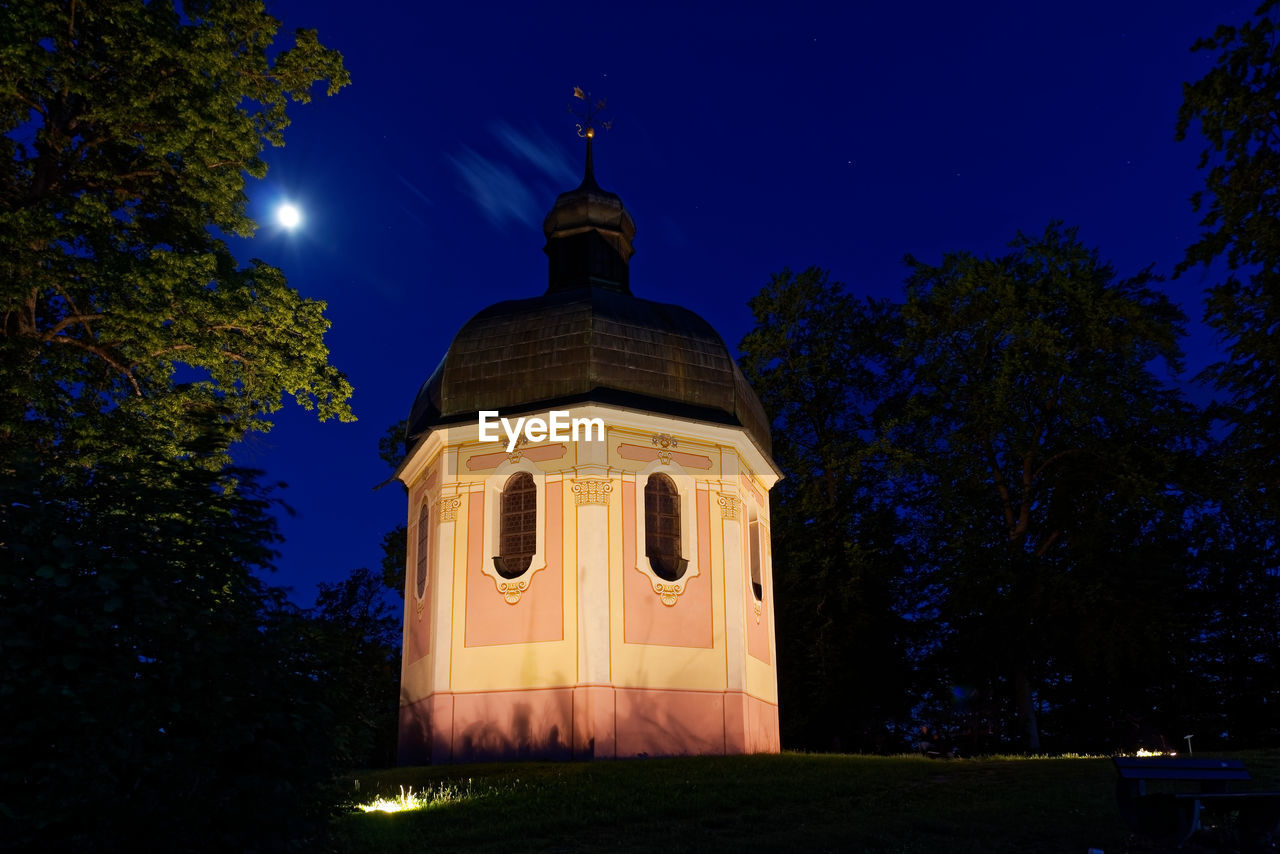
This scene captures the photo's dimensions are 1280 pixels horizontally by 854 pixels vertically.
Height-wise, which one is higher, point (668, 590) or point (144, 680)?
point (668, 590)

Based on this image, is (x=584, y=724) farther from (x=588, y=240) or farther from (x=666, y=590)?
(x=588, y=240)

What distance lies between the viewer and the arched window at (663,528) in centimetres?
1894

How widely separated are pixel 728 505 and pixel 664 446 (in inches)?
59.8

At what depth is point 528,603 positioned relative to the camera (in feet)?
60.6

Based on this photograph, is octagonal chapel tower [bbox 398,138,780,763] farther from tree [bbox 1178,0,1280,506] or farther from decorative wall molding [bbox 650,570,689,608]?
tree [bbox 1178,0,1280,506]

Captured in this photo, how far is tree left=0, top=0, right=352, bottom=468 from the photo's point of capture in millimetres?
12547

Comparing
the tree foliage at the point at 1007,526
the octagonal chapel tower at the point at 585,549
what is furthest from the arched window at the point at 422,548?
the tree foliage at the point at 1007,526

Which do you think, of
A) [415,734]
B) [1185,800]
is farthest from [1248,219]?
[415,734]

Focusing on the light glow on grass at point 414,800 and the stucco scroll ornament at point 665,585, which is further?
the stucco scroll ornament at point 665,585

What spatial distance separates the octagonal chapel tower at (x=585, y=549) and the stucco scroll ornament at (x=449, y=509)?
0.12ft

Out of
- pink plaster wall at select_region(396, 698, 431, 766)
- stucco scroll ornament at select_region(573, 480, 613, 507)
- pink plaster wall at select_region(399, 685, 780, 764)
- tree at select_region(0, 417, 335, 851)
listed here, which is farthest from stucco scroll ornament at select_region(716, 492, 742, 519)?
tree at select_region(0, 417, 335, 851)

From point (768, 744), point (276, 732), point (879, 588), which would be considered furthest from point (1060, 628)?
point (276, 732)

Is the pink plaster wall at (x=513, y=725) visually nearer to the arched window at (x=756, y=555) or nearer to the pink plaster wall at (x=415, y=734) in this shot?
the pink plaster wall at (x=415, y=734)

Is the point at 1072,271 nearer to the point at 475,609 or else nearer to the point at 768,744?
the point at 768,744
